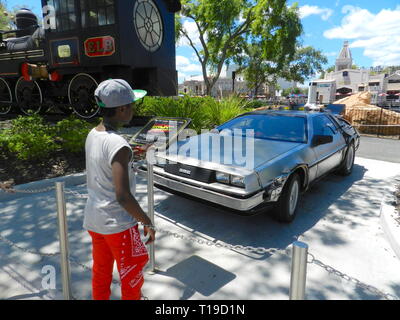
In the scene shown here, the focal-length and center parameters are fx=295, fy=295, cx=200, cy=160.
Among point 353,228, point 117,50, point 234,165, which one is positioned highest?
point 117,50

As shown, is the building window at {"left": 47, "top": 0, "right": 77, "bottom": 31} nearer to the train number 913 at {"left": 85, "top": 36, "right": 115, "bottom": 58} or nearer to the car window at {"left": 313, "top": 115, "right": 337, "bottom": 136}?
the train number 913 at {"left": 85, "top": 36, "right": 115, "bottom": 58}

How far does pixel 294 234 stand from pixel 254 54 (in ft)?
104

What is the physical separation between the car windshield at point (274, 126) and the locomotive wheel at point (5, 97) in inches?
385

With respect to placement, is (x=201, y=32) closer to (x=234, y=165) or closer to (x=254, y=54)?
(x=254, y=54)

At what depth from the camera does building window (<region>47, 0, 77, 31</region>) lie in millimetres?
8328

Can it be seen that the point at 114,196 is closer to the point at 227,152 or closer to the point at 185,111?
the point at 227,152

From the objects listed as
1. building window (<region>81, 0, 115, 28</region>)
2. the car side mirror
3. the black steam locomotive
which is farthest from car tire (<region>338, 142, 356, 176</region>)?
building window (<region>81, 0, 115, 28</region>)

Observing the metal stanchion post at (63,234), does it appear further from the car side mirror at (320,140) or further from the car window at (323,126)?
the car window at (323,126)

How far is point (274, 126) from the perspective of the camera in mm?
4734

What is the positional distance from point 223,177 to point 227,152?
0.63m

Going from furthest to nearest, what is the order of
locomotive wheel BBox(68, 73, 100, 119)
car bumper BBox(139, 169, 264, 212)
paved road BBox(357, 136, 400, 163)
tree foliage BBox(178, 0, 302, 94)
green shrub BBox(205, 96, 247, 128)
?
tree foliage BBox(178, 0, 302, 94) → locomotive wheel BBox(68, 73, 100, 119) → green shrub BBox(205, 96, 247, 128) → paved road BBox(357, 136, 400, 163) → car bumper BBox(139, 169, 264, 212)

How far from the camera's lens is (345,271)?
9.41 ft

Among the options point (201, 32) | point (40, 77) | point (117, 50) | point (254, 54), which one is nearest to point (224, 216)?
point (117, 50)

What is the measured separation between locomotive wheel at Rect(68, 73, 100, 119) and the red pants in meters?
7.60
